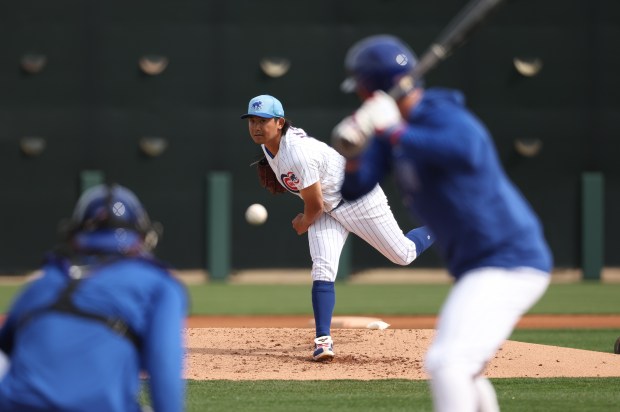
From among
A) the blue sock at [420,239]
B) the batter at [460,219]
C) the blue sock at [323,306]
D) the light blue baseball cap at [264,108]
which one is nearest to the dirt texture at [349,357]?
the blue sock at [323,306]

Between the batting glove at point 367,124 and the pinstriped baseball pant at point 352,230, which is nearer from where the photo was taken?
the batting glove at point 367,124

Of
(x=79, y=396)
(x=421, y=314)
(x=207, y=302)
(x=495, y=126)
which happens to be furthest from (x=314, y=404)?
(x=495, y=126)

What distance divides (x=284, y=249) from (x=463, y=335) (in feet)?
54.2

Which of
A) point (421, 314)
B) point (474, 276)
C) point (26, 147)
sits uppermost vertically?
point (26, 147)

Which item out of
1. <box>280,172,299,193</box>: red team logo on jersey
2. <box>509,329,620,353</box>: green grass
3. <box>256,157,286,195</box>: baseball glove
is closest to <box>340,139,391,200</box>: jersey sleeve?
<box>280,172,299,193</box>: red team logo on jersey

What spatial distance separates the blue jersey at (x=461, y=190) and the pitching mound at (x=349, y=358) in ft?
11.3

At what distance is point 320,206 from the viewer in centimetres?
785

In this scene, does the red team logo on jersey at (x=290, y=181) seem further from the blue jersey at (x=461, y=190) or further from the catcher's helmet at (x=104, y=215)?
the catcher's helmet at (x=104, y=215)

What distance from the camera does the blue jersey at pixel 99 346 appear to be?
2.80 m

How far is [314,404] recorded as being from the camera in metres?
6.12

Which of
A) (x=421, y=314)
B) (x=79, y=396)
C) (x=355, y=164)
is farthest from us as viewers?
(x=421, y=314)

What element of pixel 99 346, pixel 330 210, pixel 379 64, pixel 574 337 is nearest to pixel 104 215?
pixel 99 346

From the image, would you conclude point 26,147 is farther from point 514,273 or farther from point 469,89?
point 514,273

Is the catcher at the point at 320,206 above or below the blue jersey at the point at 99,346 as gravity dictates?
above
